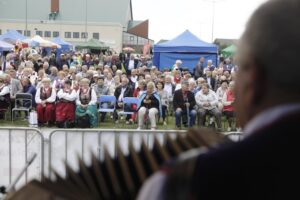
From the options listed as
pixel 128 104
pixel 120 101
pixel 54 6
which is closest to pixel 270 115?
pixel 128 104

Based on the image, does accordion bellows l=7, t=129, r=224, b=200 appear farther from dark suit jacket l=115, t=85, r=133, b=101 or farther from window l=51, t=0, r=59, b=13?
window l=51, t=0, r=59, b=13

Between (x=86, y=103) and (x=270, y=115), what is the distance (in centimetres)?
1270

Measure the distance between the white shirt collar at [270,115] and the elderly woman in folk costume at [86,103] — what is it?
40.8 feet

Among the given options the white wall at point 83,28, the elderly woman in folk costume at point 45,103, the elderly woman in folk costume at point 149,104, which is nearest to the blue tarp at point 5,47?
the elderly woman in folk costume at point 45,103

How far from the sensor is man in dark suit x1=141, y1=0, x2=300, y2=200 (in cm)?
107

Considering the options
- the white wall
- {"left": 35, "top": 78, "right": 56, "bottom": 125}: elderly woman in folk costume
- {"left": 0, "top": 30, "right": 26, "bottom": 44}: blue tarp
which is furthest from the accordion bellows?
the white wall

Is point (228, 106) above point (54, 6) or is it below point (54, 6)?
below

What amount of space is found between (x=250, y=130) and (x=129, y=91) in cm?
1385

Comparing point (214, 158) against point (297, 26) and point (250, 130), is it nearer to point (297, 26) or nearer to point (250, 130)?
point (250, 130)

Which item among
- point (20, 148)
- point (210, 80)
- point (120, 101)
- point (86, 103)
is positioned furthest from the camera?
point (210, 80)

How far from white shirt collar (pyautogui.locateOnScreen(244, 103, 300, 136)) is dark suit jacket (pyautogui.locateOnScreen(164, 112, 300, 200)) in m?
0.02

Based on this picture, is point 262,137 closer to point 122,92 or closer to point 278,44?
point 278,44

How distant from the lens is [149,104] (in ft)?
44.3

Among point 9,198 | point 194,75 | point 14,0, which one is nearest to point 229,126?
point 194,75
